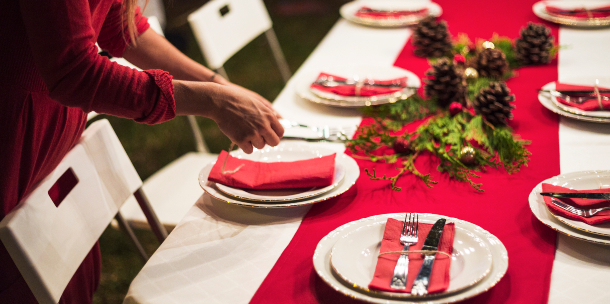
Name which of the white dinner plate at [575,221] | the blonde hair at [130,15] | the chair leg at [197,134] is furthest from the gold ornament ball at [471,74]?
the chair leg at [197,134]

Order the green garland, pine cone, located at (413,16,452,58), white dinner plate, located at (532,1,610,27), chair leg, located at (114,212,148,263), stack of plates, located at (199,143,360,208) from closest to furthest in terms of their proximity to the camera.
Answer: stack of plates, located at (199,143,360,208)
the green garland
chair leg, located at (114,212,148,263)
pine cone, located at (413,16,452,58)
white dinner plate, located at (532,1,610,27)

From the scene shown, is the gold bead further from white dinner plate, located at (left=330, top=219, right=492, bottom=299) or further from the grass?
the grass

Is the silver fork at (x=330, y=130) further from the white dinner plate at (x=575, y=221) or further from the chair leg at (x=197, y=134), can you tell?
the chair leg at (x=197, y=134)

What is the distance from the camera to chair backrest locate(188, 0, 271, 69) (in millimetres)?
1715

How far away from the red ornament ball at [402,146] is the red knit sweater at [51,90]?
459 millimetres

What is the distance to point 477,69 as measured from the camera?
1.37 m

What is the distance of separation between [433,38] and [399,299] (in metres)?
1.13

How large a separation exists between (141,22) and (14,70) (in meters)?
0.38

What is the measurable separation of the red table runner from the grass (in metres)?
0.74

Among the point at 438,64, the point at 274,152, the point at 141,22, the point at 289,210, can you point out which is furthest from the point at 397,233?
the point at 141,22

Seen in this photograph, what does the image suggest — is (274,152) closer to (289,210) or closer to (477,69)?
(289,210)

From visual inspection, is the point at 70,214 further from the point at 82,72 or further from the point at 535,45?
the point at 535,45

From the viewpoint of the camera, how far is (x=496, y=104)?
3.49ft

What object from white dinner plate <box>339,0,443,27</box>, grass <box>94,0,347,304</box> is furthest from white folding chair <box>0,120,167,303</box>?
white dinner plate <box>339,0,443,27</box>
